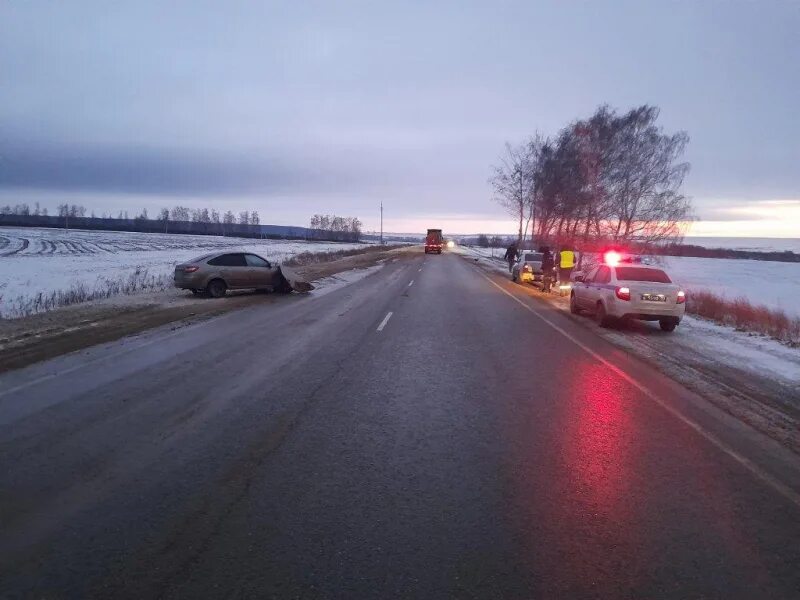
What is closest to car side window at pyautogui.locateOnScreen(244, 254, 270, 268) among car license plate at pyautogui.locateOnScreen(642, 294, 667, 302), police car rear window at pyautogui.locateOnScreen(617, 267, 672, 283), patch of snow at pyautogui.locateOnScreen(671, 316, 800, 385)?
police car rear window at pyautogui.locateOnScreen(617, 267, 672, 283)

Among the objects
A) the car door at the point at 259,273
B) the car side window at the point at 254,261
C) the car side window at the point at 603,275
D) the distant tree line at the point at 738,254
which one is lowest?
the distant tree line at the point at 738,254

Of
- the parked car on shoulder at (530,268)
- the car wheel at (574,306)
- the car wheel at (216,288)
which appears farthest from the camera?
the parked car on shoulder at (530,268)

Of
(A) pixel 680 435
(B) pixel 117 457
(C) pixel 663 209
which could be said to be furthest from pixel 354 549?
(C) pixel 663 209

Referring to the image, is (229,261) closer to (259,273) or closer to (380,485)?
(259,273)

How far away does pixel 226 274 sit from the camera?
21.0m

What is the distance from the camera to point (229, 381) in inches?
333

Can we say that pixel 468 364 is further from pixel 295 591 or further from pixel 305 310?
pixel 305 310

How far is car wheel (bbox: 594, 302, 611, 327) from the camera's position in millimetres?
15203

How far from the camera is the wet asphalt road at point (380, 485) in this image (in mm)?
3631

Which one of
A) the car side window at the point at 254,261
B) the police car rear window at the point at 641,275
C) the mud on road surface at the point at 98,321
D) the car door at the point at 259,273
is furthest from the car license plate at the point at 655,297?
the car side window at the point at 254,261

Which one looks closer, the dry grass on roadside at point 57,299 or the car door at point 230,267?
the dry grass on roadside at point 57,299

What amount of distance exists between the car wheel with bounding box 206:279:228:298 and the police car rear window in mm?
12969

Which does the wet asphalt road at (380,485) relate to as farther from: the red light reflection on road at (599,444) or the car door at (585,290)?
the car door at (585,290)

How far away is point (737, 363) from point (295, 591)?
9725mm
